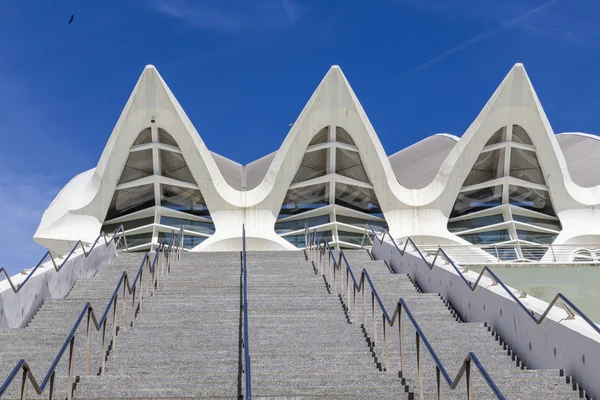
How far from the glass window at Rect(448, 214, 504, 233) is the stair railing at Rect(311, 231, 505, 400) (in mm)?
16050

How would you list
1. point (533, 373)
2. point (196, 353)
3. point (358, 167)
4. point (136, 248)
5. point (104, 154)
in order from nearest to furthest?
point (533, 373)
point (196, 353)
point (136, 248)
point (104, 154)
point (358, 167)

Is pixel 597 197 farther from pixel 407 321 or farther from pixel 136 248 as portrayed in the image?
pixel 407 321

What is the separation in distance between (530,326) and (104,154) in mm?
23388

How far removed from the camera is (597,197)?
29.8m

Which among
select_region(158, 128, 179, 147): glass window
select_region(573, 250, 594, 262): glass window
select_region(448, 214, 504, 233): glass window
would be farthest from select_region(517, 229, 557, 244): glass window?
select_region(158, 128, 179, 147): glass window

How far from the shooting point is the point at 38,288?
34.7ft

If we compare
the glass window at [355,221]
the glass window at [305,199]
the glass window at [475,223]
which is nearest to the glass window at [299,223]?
the glass window at [355,221]

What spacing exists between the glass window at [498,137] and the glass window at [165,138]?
556 inches

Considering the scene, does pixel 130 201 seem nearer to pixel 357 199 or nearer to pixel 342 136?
pixel 342 136

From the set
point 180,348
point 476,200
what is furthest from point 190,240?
point 180,348

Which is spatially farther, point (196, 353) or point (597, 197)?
point (597, 197)

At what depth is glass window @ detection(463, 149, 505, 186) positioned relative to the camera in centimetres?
3097

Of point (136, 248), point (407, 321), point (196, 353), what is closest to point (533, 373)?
point (407, 321)

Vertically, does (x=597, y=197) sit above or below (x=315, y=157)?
below
